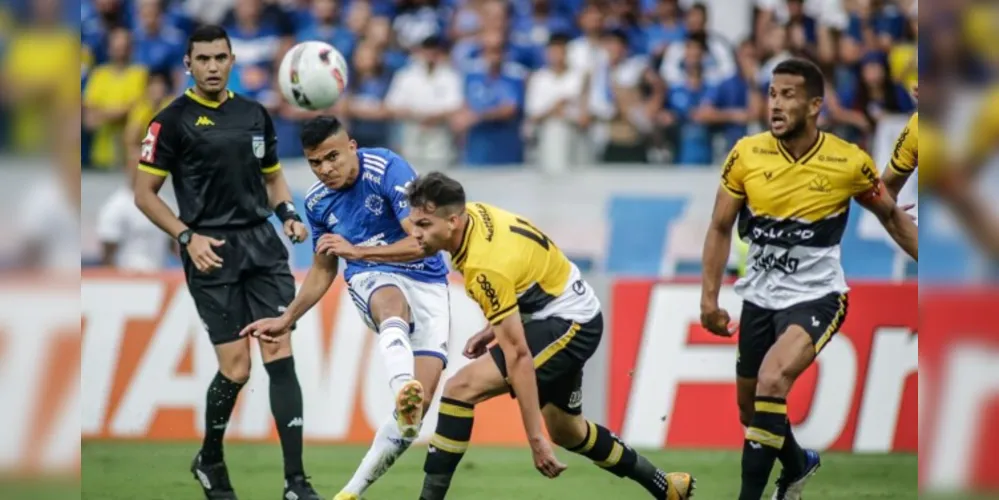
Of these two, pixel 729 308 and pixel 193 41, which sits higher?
pixel 193 41

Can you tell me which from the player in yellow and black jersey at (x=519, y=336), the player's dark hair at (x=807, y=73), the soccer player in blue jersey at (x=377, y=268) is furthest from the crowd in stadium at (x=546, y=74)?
the player in yellow and black jersey at (x=519, y=336)

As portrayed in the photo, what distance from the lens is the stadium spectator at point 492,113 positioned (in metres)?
14.6

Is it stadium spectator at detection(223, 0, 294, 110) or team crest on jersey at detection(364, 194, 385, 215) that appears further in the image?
stadium spectator at detection(223, 0, 294, 110)

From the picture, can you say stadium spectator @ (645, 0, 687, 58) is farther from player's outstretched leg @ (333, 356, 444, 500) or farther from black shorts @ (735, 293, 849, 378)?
player's outstretched leg @ (333, 356, 444, 500)

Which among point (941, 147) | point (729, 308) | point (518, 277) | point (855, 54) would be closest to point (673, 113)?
point (855, 54)

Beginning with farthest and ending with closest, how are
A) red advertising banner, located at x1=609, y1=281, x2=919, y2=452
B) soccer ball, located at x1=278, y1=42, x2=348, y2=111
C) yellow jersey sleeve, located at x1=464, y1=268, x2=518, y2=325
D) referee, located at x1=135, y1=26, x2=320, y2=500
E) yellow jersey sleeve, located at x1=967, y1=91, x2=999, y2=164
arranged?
red advertising banner, located at x1=609, y1=281, x2=919, y2=452 < soccer ball, located at x1=278, y1=42, x2=348, y2=111 < referee, located at x1=135, y1=26, x2=320, y2=500 < yellow jersey sleeve, located at x1=464, y1=268, x2=518, y2=325 < yellow jersey sleeve, located at x1=967, y1=91, x2=999, y2=164

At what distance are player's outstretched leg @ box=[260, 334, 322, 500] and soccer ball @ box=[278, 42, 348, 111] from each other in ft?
5.52

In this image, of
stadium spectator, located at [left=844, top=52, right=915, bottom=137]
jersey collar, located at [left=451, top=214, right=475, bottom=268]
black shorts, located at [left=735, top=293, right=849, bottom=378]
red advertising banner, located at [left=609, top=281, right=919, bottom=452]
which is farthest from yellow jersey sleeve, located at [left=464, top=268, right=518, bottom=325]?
stadium spectator, located at [left=844, top=52, right=915, bottom=137]

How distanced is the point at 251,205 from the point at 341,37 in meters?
7.37

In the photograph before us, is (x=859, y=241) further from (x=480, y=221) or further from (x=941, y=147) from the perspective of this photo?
(x=941, y=147)

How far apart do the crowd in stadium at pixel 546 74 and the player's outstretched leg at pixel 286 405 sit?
6.31 meters

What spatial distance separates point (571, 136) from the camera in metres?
14.5

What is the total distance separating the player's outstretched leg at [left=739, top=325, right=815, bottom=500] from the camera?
7.29m

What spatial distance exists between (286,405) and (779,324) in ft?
9.89
